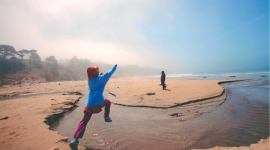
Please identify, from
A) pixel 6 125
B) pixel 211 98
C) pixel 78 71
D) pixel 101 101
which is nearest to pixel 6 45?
pixel 78 71

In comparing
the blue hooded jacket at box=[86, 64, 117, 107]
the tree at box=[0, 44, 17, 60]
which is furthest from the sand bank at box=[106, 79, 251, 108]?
the tree at box=[0, 44, 17, 60]

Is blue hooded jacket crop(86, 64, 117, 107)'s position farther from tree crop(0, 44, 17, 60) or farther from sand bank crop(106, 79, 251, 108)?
tree crop(0, 44, 17, 60)

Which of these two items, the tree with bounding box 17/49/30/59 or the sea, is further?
the tree with bounding box 17/49/30/59

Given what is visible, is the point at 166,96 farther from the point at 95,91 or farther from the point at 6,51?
the point at 6,51

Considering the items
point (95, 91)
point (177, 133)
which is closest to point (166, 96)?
point (177, 133)

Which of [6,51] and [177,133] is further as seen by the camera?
[6,51]

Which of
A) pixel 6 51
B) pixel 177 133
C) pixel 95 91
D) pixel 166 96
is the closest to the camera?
pixel 95 91

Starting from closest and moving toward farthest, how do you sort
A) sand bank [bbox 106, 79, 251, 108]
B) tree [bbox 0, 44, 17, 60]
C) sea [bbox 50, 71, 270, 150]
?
sea [bbox 50, 71, 270, 150] → sand bank [bbox 106, 79, 251, 108] → tree [bbox 0, 44, 17, 60]

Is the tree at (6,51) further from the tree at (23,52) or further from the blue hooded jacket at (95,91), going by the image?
the blue hooded jacket at (95,91)

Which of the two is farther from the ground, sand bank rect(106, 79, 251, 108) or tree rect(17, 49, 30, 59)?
tree rect(17, 49, 30, 59)

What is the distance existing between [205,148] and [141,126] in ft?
6.30

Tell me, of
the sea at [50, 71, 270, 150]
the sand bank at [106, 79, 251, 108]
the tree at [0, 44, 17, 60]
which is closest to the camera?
the sea at [50, 71, 270, 150]

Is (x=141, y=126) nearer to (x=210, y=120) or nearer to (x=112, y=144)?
(x=112, y=144)

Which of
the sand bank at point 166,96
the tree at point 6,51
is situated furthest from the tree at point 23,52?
Answer: the sand bank at point 166,96
